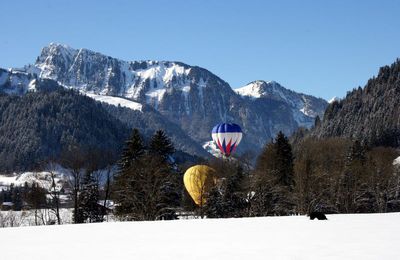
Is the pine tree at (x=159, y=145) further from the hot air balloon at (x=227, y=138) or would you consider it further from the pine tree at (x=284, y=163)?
the hot air balloon at (x=227, y=138)

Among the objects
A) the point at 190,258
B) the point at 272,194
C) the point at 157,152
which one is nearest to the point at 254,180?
the point at 272,194

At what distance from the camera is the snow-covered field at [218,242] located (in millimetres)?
17234

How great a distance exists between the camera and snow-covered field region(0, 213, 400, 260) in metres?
17.2

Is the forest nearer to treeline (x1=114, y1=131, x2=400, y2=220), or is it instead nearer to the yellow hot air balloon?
treeline (x1=114, y1=131, x2=400, y2=220)

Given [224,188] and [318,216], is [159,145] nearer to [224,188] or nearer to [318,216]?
[224,188]

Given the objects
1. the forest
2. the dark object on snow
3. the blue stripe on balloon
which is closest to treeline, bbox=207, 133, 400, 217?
the forest

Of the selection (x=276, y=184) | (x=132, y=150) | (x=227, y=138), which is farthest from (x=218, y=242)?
(x=227, y=138)

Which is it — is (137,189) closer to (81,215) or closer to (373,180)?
(81,215)

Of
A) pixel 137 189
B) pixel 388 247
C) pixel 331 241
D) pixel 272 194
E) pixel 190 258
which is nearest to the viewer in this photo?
pixel 190 258

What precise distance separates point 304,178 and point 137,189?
831 inches

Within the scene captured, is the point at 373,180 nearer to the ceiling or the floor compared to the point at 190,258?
nearer to the ceiling

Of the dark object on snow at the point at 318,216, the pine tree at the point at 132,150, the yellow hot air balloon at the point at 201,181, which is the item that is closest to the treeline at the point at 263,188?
the pine tree at the point at 132,150

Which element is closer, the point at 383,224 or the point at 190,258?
the point at 190,258

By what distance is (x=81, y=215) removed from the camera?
6178 cm
